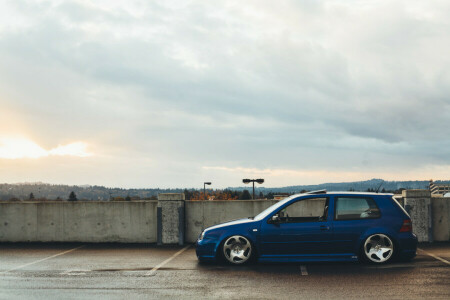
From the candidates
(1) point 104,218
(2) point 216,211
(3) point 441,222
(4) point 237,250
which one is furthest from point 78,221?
(3) point 441,222

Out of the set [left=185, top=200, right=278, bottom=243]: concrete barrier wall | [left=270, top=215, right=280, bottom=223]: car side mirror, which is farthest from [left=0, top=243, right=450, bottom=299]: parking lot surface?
[left=185, top=200, right=278, bottom=243]: concrete barrier wall

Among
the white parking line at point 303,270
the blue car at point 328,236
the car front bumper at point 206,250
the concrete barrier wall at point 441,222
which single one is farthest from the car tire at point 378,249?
the concrete barrier wall at point 441,222

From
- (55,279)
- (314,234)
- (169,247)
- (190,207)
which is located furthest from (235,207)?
(55,279)

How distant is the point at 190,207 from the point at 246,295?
23.8 ft

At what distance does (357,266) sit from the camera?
9852mm

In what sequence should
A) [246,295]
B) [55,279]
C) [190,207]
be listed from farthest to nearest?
1. [190,207]
2. [55,279]
3. [246,295]

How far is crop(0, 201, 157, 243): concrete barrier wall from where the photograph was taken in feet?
48.3

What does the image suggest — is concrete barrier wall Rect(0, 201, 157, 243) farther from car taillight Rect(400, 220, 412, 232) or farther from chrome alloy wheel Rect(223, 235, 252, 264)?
car taillight Rect(400, 220, 412, 232)

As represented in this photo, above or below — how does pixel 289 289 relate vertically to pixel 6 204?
below

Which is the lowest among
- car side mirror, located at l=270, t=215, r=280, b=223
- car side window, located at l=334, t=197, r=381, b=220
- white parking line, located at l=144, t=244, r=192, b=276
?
white parking line, located at l=144, t=244, r=192, b=276

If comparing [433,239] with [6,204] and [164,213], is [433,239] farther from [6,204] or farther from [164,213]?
[6,204]

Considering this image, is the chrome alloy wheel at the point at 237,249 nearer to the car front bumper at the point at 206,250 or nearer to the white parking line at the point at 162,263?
the car front bumper at the point at 206,250

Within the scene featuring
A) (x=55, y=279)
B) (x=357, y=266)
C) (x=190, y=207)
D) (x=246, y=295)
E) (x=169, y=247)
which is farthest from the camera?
(x=190, y=207)

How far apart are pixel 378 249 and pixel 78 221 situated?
28.1 ft
